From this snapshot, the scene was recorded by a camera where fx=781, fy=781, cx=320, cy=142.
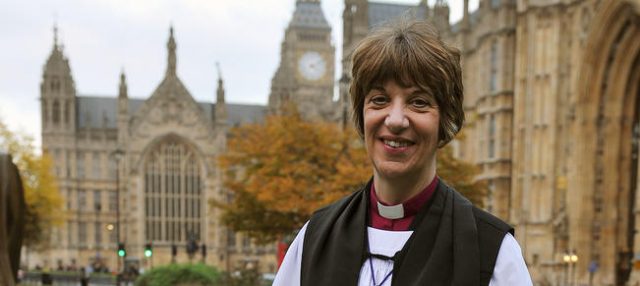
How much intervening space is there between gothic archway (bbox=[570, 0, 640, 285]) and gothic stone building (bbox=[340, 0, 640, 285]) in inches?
1.2

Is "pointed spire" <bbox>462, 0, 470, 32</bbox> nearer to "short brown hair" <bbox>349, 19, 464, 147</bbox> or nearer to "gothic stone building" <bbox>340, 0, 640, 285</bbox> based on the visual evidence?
"gothic stone building" <bbox>340, 0, 640, 285</bbox>

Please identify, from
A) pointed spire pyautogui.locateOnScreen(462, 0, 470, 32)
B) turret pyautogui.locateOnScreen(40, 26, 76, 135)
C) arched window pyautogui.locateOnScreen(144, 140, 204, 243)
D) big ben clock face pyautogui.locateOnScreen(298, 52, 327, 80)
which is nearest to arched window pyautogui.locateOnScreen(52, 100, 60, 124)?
turret pyautogui.locateOnScreen(40, 26, 76, 135)

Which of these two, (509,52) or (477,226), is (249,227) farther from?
(477,226)

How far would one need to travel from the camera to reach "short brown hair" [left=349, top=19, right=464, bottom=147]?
88.2 inches

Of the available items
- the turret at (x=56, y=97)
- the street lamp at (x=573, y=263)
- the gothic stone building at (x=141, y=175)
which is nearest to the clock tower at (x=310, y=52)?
the gothic stone building at (x=141, y=175)

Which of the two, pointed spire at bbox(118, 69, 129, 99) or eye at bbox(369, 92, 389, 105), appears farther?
pointed spire at bbox(118, 69, 129, 99)

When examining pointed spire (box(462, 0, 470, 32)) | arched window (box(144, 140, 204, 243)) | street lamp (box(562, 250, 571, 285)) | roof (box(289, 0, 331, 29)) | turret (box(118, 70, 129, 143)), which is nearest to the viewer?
street lamp (box(562, 250, 571, 285))

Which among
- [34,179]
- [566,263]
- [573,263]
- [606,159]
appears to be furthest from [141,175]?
[606,159]

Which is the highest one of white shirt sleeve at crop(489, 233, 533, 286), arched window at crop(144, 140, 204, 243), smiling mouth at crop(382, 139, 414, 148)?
smiling mouth at crop(382, 139, 414, 148)

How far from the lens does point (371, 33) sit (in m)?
2.43

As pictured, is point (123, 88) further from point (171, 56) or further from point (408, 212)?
point (408, 212)

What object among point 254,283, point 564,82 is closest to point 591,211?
point 564,82

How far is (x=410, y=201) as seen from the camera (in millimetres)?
2389

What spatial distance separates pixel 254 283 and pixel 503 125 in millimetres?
15743
